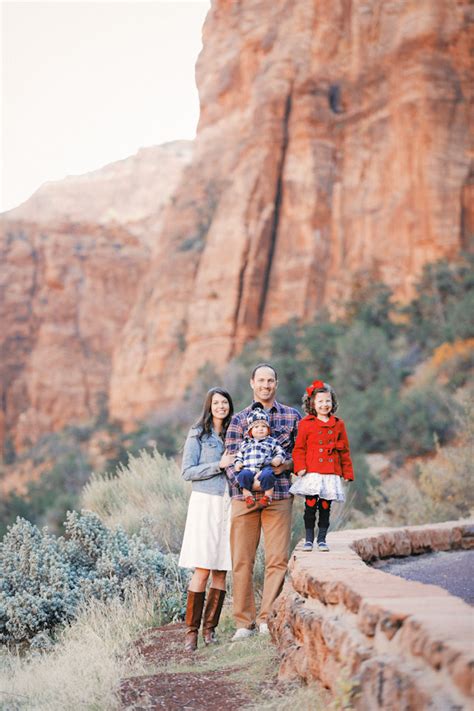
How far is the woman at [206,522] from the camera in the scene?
5645 millimetres

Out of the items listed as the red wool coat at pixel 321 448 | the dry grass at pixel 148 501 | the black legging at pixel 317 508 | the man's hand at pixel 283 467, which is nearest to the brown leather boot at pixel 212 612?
the black legging at pixel 317 508

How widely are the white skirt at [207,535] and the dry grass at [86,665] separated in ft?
2.52

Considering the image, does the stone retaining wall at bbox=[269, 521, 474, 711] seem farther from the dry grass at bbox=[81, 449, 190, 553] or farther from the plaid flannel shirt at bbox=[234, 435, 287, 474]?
the dry grass at bbox=[81, 449, 190, 553]

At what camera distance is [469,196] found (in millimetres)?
28969

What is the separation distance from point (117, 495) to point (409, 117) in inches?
929

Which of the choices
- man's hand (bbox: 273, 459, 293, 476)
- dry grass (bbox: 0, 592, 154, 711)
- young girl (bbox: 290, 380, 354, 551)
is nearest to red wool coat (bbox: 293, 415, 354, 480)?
young girl (bbox: 290, 380, 354, 551)

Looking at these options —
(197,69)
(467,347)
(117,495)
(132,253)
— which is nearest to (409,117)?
(467,347)

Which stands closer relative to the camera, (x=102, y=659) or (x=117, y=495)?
(x=102, y=659)

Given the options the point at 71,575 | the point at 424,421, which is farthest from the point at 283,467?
the point at 424,421

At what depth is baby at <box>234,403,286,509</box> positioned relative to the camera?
5262 millimetres

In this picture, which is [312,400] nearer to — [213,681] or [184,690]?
[213,681]

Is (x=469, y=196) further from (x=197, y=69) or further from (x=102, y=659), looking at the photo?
(x=102, y=659)

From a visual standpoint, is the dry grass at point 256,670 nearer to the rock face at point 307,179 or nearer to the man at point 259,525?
the man at point 259,525

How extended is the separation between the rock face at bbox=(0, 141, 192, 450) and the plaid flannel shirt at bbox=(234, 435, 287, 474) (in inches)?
1620
